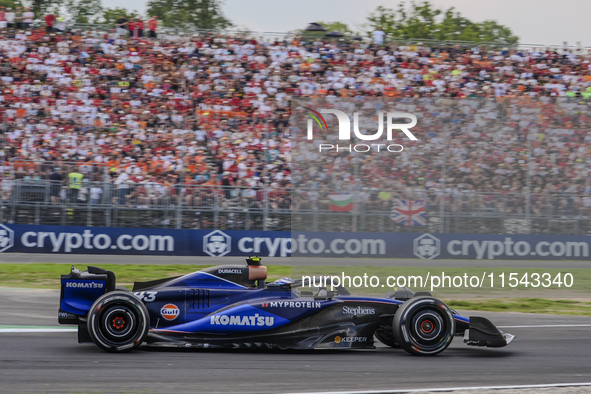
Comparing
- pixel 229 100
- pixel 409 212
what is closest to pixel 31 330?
pixel 409 212

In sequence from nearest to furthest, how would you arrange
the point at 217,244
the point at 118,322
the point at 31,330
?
the point at 118,322 < the point at 31,330 < the point at 217,244

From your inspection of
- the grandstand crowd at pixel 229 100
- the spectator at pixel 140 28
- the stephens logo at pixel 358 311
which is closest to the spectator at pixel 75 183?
the grandstand crowd at pixel 229 100

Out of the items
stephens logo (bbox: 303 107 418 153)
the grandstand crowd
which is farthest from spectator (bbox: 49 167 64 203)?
stephens logo (bbox: 303 107 418 153)

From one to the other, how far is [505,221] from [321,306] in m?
5.02

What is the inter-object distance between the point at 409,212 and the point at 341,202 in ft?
2.89

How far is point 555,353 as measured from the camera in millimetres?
7355

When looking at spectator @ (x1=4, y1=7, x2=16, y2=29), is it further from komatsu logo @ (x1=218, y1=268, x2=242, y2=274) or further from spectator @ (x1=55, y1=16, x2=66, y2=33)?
komatsu logo @ (x1=218, y1=268, x2=242, y2=274)

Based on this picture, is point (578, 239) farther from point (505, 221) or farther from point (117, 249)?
point (117, 249)

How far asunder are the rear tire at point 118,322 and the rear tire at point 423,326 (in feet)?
8.08

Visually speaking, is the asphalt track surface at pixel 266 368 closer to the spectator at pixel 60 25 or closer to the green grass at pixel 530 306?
the green grass at pixel 530 306

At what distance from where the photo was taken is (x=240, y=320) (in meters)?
6.62

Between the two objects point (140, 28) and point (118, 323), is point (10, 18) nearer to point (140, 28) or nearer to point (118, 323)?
point (140, 28)

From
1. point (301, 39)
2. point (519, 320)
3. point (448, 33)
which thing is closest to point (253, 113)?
point (301, 39)

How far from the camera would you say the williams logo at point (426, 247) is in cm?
823
